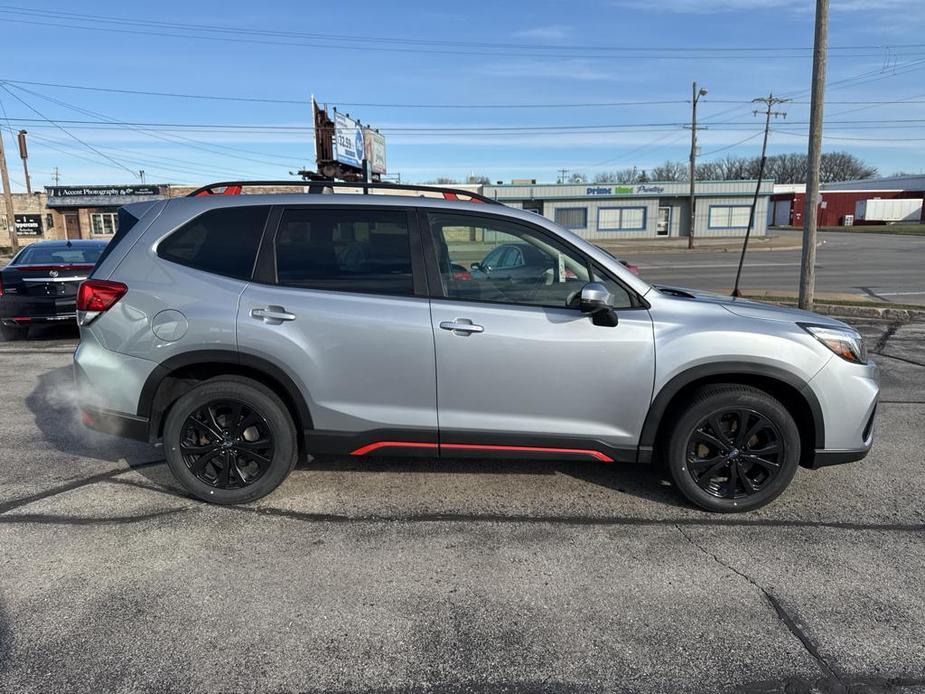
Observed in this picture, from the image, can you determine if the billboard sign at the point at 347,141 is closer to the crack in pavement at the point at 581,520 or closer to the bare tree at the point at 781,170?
the crack in pavement at the point at 581,520

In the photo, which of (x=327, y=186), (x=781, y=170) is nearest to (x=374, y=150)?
(x=327, y=186)

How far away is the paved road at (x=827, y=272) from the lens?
17259 mm

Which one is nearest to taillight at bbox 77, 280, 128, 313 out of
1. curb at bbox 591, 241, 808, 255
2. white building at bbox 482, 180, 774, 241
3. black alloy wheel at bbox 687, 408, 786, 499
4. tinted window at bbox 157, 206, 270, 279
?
tinted window at bbox 157, 206, 270, 279

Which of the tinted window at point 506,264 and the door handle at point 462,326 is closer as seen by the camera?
the door handle at point 462,326

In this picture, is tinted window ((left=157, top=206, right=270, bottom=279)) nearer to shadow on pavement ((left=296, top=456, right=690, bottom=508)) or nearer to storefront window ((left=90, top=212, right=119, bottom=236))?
shadow on pavement ((left=296, top=456, right=690, bottom=508))

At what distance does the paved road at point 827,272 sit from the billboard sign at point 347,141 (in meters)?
18.2

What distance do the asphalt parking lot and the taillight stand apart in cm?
124

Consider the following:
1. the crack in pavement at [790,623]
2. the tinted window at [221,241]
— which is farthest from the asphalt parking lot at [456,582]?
the tinted window at [221,241]

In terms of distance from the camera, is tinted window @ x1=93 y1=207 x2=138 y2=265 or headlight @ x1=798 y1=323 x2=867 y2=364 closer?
headlight @ x1=798 y1=323 x2=867 y2=364

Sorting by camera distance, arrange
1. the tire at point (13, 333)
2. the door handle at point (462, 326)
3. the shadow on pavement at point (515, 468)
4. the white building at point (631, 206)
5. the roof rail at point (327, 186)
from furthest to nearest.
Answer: the white building at point (631, 206) < the tire at point (13, 333) < the shadow on pavement at point (515, 468) < the roof rail at point (327, 186) < the door handle at point (462, 326)

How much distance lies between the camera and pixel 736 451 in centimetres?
389

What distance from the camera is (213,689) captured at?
2502 millimetres

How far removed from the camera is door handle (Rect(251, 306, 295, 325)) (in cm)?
386

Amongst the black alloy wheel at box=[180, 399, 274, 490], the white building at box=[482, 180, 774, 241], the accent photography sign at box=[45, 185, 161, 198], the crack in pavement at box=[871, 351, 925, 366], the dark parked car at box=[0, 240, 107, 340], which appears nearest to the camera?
the black alloy wheel at box=[180, 399, 274, 490]
